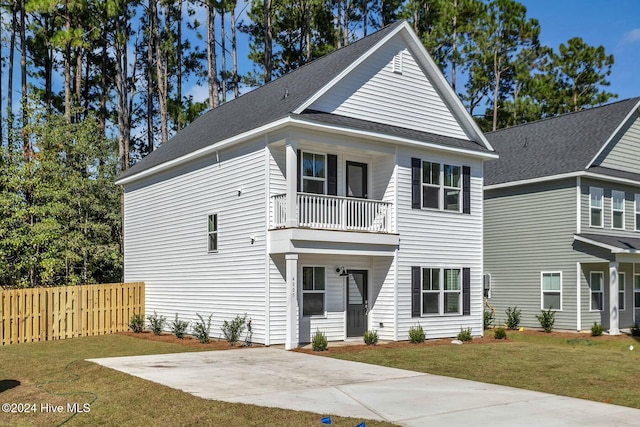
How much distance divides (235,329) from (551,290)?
1402 cm

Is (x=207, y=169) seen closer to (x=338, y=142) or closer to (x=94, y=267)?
(x=338, y=142)

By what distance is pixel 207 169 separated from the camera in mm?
20547

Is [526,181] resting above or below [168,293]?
above

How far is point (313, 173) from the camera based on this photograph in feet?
61.5

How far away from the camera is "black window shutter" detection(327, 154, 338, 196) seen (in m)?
19.0

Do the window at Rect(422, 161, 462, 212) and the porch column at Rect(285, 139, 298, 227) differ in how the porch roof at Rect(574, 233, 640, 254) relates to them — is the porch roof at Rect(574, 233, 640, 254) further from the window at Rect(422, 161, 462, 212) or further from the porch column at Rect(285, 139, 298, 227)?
the porch column at Rect(285, 139, 298, 227)

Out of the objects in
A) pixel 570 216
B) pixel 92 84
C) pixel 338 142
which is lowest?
pixel 570 216

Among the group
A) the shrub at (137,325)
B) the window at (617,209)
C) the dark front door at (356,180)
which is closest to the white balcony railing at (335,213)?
the dark front door at (356,180)

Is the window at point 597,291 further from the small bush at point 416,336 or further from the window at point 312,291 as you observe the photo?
the window at point 312,291

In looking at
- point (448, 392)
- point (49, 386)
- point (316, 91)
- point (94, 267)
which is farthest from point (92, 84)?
point (448, 392)

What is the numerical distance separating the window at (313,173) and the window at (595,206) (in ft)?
40.8

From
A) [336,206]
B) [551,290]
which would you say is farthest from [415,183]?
[551,290]

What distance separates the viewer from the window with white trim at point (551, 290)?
1009 inches

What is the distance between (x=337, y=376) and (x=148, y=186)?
14476 mm
